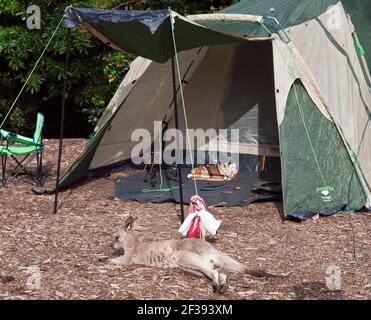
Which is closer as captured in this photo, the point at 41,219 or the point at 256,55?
the point at 41,219

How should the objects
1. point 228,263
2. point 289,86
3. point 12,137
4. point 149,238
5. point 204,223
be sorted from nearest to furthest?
point 228,263 < point 204,223 < point 149,238 < point 289,86 < point 12,137

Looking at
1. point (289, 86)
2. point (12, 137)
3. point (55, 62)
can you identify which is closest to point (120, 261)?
point (289, 86)

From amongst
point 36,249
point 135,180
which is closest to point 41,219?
point 36,249

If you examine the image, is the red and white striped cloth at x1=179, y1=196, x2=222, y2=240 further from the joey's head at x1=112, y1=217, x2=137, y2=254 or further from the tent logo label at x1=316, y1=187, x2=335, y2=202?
the tent logo label at x1=316, y1=187, x2=335, y2=202

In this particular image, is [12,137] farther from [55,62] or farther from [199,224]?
[55,62]

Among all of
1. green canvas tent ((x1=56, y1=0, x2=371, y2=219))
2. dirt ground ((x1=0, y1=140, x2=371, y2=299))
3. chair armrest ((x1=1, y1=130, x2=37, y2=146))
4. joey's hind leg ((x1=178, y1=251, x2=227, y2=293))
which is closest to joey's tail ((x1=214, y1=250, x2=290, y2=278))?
dirt ground ((x1=0, y1=140, x2=371, y2=299))

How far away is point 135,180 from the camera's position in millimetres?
8578

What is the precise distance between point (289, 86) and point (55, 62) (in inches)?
219

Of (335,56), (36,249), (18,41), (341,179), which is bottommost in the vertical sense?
(36,249)

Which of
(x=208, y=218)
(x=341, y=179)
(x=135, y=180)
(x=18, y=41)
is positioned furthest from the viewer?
(x=18, y=41)

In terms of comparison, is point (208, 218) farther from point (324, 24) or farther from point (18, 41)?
point (18, 41)

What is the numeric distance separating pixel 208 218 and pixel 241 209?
1.62 metres

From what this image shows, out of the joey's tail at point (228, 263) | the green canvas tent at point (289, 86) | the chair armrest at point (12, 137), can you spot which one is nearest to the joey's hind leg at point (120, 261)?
the joey's tail at point (228, 263)

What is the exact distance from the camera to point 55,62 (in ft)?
38.9
